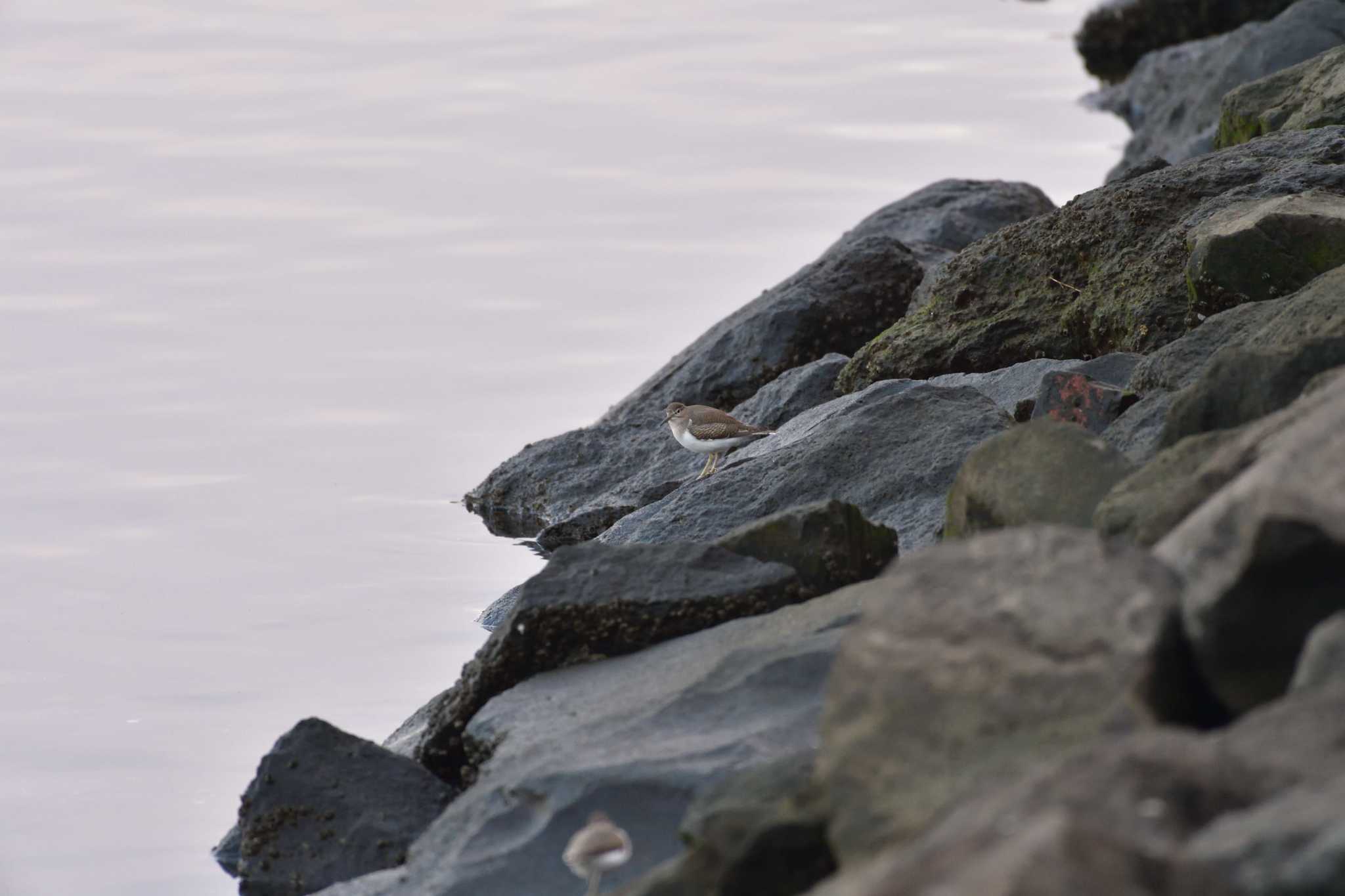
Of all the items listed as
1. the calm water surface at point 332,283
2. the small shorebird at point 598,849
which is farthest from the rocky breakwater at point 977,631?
the calm water surface at point 332,283

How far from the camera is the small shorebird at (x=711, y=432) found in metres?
10.6

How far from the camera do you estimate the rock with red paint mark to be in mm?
8406

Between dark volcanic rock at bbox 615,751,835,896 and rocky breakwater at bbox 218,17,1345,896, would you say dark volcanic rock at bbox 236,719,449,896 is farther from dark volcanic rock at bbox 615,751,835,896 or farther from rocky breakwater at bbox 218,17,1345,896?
dark volcanic rock at bbox 615,751,835,896

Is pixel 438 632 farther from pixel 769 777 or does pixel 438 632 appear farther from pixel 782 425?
pixel 769 777

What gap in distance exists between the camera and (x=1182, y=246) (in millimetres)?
9750

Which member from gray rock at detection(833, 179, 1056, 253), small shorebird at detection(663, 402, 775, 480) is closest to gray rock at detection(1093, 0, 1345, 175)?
gray rock at detection(833, 179, 1056, 253)

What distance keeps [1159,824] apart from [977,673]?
776mm

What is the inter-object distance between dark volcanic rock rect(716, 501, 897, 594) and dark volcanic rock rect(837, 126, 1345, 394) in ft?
9.34

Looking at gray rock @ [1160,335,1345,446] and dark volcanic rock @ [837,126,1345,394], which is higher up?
dark volcanic rock @ [837,126,1345,394]

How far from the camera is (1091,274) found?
33.7 ft

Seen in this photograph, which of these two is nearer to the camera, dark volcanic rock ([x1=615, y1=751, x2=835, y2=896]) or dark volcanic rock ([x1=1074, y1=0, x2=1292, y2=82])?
dark volcanic rock ([x1=615, y1=751, x2=835, y2=896])

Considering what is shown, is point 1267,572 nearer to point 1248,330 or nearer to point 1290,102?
point 1248,330

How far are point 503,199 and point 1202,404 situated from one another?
14.6 metres

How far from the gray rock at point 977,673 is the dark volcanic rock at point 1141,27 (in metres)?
24.7
